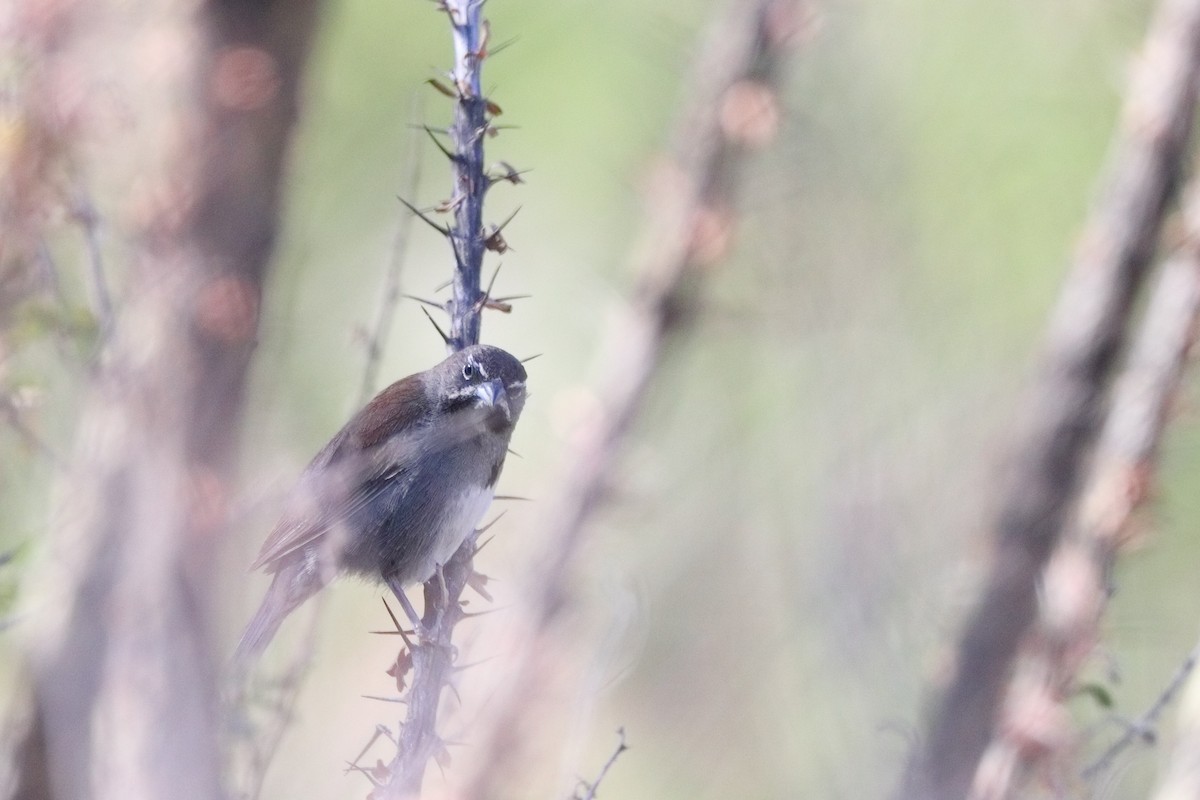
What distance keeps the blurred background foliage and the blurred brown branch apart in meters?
0.25

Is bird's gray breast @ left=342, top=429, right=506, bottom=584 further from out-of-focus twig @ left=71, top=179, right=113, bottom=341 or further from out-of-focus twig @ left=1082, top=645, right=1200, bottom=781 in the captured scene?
out-of-focus twig @ left=1082, top=645, right=1200, bottom=781

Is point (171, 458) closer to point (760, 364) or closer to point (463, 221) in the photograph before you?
point (463, 221)

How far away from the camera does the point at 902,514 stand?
720 centimetres

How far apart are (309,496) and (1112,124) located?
8899 millimetres

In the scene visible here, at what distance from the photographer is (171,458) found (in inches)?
191

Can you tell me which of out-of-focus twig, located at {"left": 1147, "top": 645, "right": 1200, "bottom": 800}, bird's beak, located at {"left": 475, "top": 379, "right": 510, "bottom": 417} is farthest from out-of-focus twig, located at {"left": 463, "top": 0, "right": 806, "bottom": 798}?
out-of-focus twig, located at {"left": 1147, "top": 645, "right": 1200, "bottom": 800}

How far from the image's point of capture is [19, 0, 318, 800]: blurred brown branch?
14.8 ft

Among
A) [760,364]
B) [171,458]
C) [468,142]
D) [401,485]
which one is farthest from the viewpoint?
[760,364]

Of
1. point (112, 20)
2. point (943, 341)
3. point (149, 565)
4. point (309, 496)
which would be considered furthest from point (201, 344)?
point (943, 341)

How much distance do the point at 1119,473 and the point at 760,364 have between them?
18.4 ft

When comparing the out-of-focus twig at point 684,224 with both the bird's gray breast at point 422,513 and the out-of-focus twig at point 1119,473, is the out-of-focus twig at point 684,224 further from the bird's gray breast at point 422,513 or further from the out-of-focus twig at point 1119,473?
the out-of-focus twig at point 1119,473

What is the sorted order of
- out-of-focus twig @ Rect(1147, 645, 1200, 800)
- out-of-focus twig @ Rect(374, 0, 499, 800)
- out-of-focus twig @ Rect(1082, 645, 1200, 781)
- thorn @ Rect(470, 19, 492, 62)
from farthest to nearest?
1. out-of-focus twig @ Rect(1147, 645, 1200, 800)
2. thorn @ Rect(470, 19, 492, 62)
3. out-of-focus twig @ Rect(1082, 645, 1200, 781)
4. out-of-focus twig @ Rect(374, 0, 499, 800)

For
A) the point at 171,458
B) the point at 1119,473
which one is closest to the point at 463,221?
the point at 171,458

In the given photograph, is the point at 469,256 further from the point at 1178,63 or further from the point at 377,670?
the point at 1178,63
